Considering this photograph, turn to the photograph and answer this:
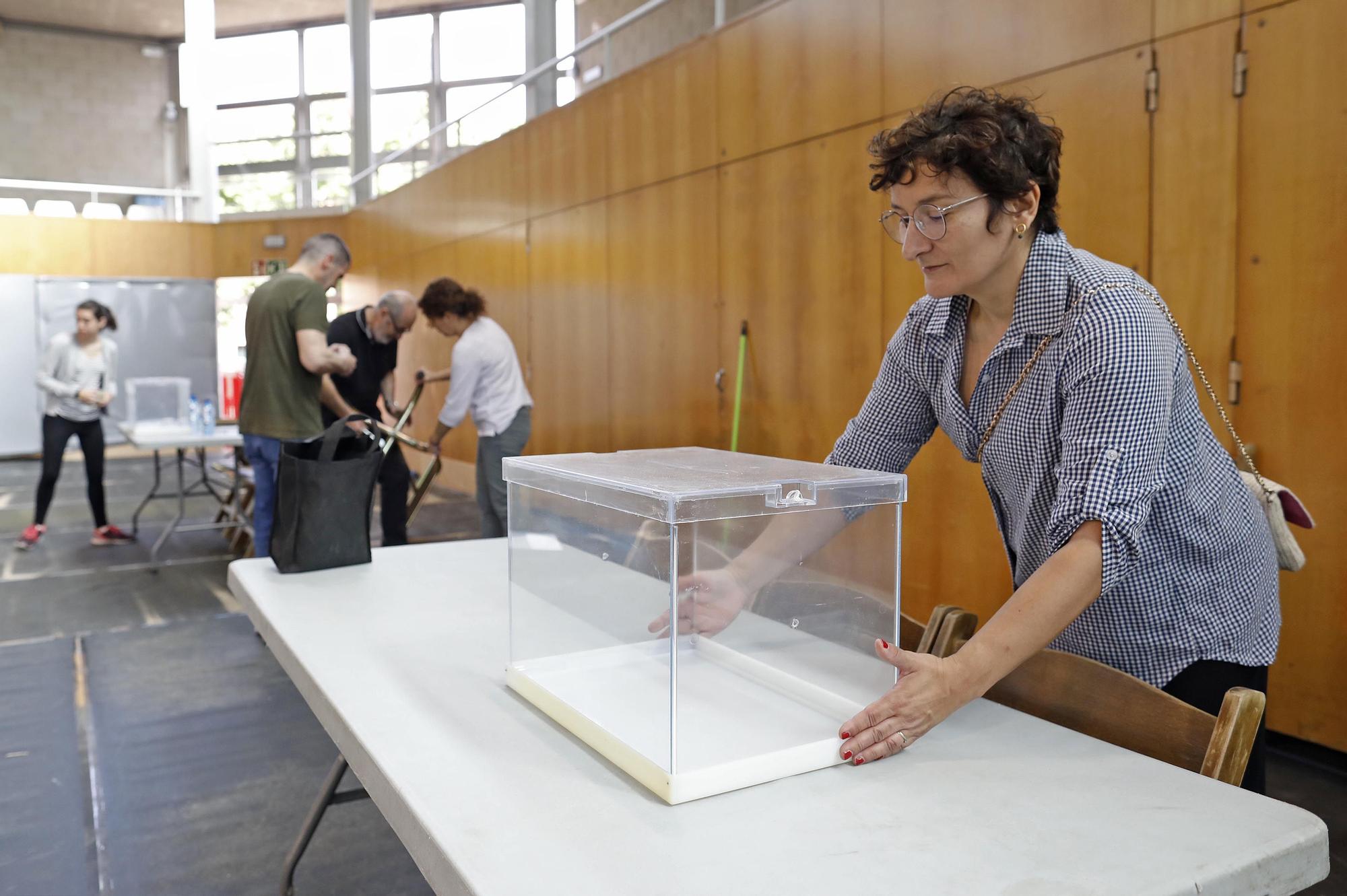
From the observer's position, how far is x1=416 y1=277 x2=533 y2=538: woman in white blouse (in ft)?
15.3

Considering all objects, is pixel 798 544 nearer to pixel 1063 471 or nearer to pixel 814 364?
pixel 1063 471

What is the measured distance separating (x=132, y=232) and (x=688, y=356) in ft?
32.3

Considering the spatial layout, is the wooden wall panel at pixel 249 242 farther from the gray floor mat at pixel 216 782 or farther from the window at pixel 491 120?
the gray floor mat at pixel 216 782

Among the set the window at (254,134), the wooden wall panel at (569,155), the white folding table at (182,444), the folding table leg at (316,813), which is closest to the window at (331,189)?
the window at (254,134)

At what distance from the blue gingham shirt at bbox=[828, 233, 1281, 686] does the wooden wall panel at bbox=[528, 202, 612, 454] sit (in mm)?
4983

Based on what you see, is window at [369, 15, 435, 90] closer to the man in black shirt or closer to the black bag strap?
the man in black shirt

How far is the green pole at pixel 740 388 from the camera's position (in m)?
4.89

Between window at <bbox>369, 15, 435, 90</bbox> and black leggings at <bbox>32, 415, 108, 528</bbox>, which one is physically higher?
window at <bbox>369, 15, 435, 90</bbox>

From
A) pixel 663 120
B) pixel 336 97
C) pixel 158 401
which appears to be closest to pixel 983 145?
pixel 663 120

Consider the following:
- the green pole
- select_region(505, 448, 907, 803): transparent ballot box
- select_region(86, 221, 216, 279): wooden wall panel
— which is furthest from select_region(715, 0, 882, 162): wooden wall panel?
select_region(86, 221, 216, 279): wooden wall panel

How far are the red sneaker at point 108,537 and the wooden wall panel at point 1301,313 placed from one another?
6032mm

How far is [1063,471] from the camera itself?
1101 mm

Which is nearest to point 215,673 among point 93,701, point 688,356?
point 93,701

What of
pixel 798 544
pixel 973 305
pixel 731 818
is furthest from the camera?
pixel 973 305
